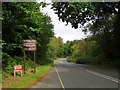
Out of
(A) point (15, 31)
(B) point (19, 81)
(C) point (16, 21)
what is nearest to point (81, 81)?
(B) point (19, 81)

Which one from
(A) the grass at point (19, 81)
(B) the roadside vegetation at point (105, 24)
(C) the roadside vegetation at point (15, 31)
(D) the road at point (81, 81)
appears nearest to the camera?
(A) the grass at point (19, 81)

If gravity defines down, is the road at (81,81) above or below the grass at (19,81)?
below

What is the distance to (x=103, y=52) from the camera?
227 ft

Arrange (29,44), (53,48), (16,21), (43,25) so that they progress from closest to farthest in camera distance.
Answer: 1. (16,21)
2. (29,44)
3. (43,25)
4. (53,48)

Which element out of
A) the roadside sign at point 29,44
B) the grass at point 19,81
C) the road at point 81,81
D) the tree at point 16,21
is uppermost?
the tree at point 16,21

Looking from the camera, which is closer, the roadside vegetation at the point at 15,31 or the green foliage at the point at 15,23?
the roadside vegetation at the point at 15,31

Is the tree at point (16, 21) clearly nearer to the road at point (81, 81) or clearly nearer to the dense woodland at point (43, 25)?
the dense woodland at point (43, 25)

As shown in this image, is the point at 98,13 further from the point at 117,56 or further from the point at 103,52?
the point at 103,52

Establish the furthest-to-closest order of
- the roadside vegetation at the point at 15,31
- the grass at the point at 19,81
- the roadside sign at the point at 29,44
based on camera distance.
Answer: the roadside sign at the point at 29,44 → the roadside vegetation at the point at 15,31 → the grass at the point at 19,81

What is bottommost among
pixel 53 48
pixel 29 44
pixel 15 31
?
pixel 53 48

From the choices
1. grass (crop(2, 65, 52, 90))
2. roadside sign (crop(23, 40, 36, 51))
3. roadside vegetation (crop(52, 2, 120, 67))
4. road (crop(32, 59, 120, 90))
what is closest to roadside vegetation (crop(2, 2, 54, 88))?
grass (crop(2, 65, 52, 90))

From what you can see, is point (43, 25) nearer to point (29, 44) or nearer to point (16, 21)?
point (29, 44)

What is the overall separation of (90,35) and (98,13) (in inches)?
1269

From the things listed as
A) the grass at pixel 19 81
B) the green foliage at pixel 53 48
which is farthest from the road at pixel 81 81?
the green foliage at pixel 53 48
